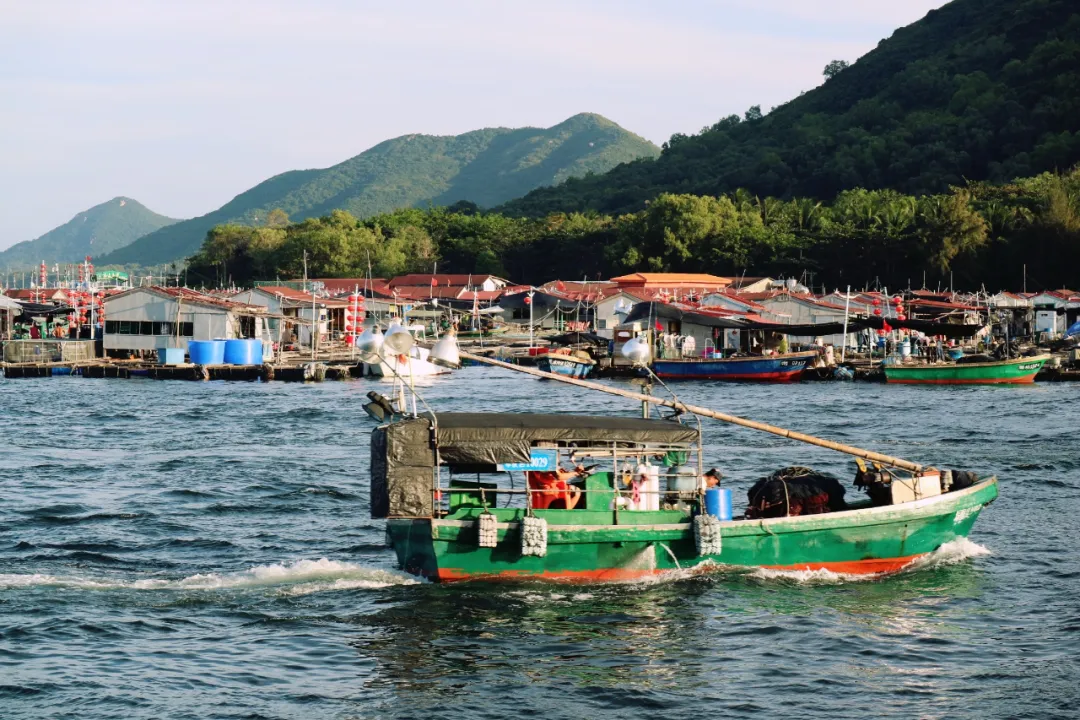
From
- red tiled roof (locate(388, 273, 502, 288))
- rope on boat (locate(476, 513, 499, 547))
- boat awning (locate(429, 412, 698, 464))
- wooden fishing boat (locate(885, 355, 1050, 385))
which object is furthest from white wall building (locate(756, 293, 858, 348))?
rope on boat (locate(476, 513, 499, 547))

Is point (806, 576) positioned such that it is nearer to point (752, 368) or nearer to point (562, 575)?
point (562, 575)

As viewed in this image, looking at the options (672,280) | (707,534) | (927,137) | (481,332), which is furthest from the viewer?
(927,137)

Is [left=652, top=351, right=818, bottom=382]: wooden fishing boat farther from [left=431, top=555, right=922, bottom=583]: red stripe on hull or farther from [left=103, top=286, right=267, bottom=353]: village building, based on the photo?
[left=431, top=555, right=922, bottom=583]: red stripe on hull

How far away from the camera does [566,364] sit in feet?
212

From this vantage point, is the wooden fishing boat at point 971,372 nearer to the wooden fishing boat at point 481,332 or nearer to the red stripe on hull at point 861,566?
the wooden fishing boat at point 481,332

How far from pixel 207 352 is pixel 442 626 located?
50610 millimetres

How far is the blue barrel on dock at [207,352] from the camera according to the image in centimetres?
6581

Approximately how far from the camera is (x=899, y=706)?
15461mm

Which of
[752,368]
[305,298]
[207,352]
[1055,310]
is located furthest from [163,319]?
[1055,310]

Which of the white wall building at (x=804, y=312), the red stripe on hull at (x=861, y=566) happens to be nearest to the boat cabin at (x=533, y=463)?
the red stripe on hull at (x=861, y=566)

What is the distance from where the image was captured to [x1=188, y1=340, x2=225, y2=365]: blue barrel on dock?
65.8 metres

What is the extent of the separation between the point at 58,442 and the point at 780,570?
1030 inches

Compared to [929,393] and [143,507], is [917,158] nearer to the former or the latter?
[929,393]

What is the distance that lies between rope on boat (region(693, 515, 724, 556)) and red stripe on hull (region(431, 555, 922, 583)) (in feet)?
2.12
